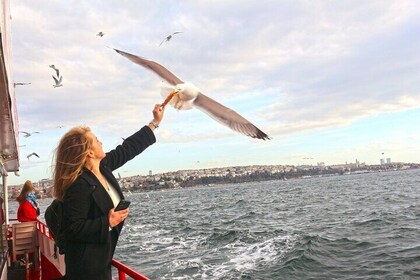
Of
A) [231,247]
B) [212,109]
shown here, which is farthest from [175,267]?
[212,109]

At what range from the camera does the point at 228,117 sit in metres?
3.67

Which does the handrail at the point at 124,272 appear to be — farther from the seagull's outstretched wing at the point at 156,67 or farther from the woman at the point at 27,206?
the woman at the point at 27,206

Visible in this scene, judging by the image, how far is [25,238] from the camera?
7.82 meters

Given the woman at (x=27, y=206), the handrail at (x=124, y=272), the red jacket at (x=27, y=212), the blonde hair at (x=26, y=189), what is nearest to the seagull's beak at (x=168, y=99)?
the handrail at (x=124, y=272)

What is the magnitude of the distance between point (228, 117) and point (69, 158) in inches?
71.2

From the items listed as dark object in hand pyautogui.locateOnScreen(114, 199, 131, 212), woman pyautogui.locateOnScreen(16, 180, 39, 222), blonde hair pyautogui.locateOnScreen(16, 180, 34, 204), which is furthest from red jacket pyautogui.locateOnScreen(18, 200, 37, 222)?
dark object in hand pyautogui.locateOnScreen(114, 199, 131, 212)

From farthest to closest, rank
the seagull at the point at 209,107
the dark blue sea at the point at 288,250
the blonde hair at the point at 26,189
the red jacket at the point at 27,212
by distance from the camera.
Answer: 1. the dark blue sea at the point at 288,250
2. the red jacket at the point at 27,212
3. the blonde hair at the point at 26,189
4. the seagull at the point at 209,107

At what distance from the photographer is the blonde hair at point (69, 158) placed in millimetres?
2039

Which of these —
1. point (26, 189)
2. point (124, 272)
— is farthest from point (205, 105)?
point (26, 189)

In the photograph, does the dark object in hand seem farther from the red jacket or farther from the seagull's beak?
the red jacket

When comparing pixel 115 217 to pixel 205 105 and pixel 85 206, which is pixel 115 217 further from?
pixel 205 105

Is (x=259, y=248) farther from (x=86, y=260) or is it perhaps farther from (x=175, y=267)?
(x=86, y=260)

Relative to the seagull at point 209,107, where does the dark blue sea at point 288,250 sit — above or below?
below

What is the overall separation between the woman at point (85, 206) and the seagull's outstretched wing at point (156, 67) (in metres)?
1.30
